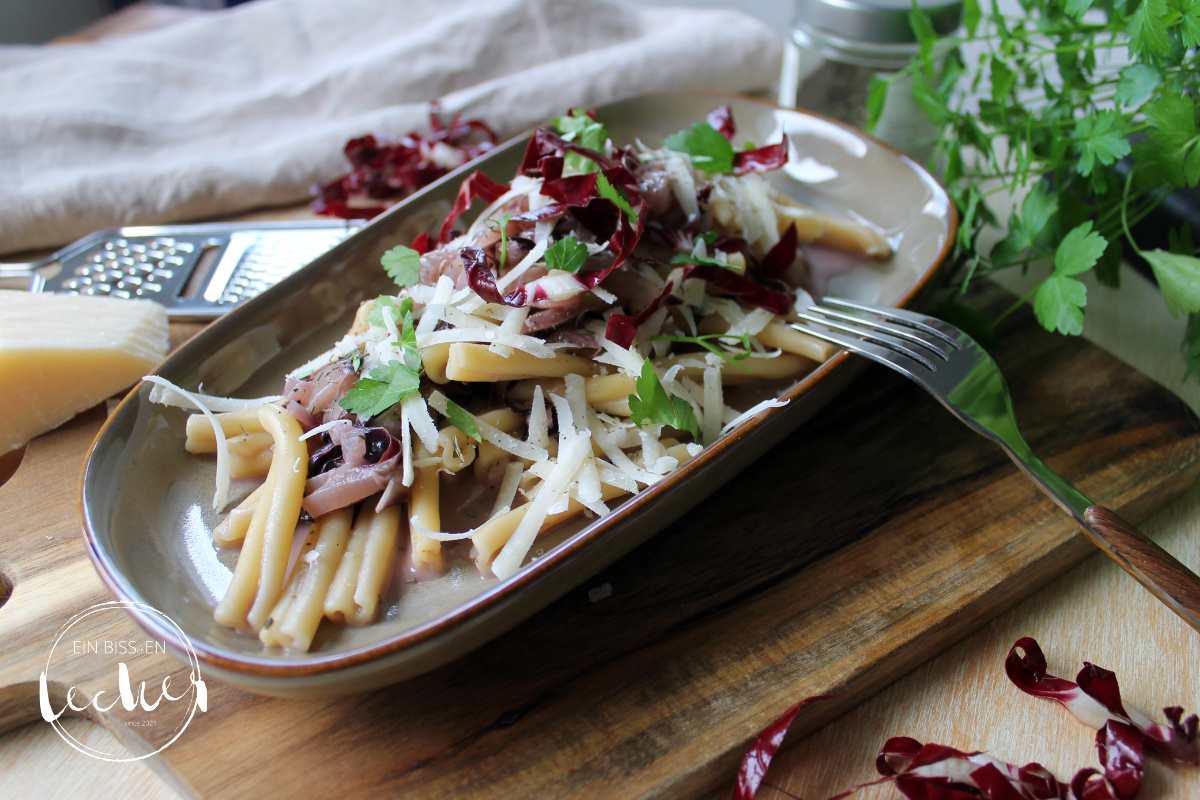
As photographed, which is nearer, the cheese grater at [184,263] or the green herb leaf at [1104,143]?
the green herb leaf at [1104,143]

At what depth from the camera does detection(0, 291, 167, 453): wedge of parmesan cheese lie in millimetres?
2012

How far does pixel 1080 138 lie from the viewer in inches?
78.9

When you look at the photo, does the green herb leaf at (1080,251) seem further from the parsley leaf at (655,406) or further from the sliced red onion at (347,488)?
the sliced red onion at (347,488)

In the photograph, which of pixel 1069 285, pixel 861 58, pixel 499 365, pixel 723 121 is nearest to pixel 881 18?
pixel 861 58

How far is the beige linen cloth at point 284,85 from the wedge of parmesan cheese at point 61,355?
2.62 ft

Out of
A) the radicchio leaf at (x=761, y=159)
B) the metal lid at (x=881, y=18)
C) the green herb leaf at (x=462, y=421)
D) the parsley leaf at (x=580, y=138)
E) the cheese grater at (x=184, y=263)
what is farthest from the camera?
the metal lid at (x=881, y=18)

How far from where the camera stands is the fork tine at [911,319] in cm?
183

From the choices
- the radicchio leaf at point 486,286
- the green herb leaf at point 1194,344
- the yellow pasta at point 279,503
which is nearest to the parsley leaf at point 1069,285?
the green herb leaf at point 1194,344

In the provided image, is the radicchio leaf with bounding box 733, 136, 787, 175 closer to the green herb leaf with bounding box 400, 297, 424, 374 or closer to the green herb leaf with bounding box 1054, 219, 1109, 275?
the green herb leaf with bounding box 1054, 219, 1109, 275

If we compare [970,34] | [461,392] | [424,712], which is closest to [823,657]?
[424,712]

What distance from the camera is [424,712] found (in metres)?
1.52

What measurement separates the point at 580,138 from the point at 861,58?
4.22 ft

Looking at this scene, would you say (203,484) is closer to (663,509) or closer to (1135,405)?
(663,509)

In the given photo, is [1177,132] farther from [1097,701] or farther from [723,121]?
[1097,701]
